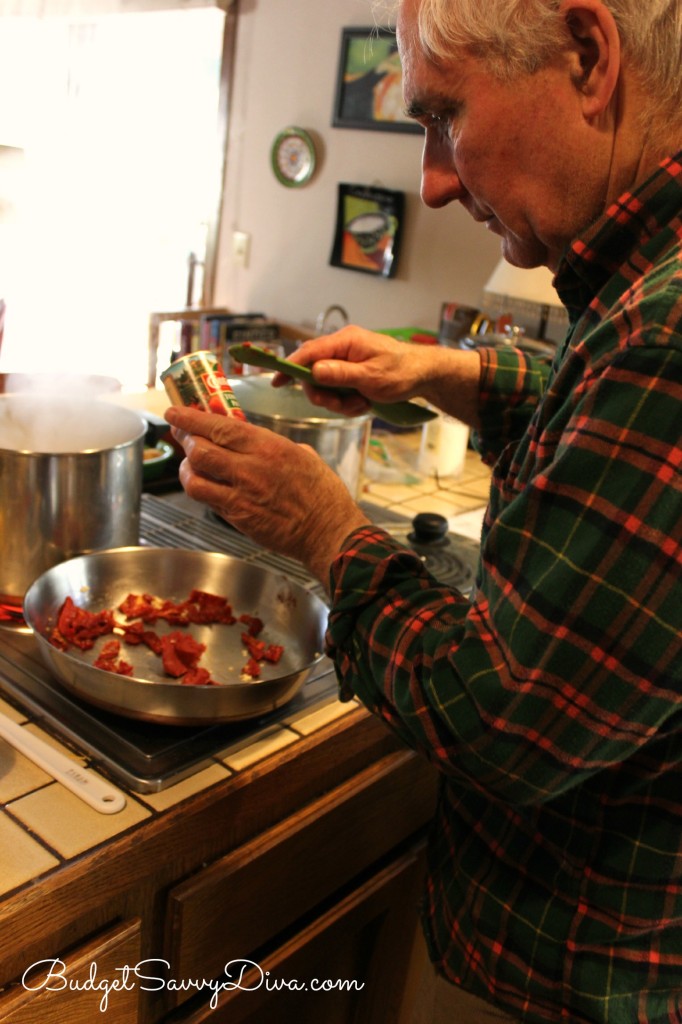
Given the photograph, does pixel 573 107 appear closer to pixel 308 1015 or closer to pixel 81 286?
pixel 308 1015

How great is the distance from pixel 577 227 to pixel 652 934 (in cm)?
59

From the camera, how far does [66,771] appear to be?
778 mm

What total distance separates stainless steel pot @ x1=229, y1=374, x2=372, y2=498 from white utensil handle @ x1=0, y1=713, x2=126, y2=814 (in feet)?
1.98

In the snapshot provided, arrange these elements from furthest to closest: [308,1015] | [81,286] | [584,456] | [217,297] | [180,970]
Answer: [217,297] → [81,286] → [308,1015] → [180,970] → [584,456]

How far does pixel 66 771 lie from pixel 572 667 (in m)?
0.47

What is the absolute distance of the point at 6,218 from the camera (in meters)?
1.15

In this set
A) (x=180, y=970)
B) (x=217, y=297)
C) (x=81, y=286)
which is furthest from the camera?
(x=217, y=297)

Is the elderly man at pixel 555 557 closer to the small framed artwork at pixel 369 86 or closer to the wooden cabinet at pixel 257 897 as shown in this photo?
the wooden cabinet at pixel 257 897

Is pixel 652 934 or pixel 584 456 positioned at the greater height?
pixel 584 456

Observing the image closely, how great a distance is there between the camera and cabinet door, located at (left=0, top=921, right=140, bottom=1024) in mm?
673

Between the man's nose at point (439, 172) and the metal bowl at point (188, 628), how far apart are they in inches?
18.1

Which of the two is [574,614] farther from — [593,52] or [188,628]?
[188,628]

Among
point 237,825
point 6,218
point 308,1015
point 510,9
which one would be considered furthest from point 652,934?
point 6,218

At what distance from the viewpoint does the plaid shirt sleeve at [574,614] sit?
0.54m
